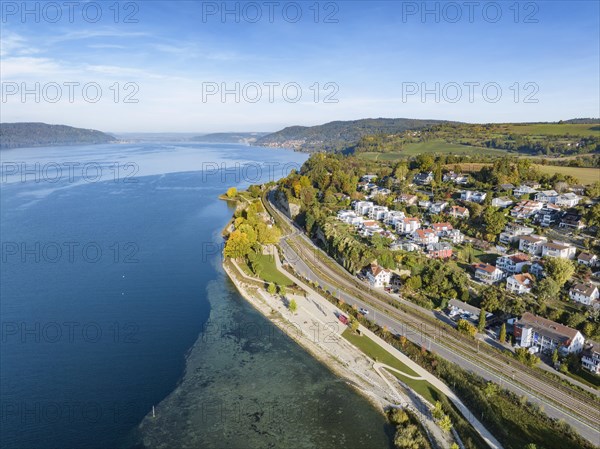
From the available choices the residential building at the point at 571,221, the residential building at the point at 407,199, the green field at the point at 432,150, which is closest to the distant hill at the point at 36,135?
the green field at the point at 432,150

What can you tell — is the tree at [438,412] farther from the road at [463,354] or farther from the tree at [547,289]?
the tree at [547,289]

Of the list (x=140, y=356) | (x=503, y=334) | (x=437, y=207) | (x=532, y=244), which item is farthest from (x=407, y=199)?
(x=140, y=356)

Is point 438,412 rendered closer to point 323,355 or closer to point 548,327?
point 323,355

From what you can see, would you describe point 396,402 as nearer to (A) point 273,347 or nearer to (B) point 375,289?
(A) point 273,347

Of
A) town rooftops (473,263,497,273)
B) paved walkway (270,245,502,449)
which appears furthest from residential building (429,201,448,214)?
paved walkway (270,245,502,449)

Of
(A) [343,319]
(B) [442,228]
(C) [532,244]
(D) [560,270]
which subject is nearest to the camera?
(A) [343,319]
